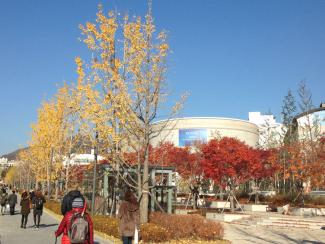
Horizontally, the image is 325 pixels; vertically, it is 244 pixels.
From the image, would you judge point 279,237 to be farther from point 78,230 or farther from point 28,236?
point 78,230

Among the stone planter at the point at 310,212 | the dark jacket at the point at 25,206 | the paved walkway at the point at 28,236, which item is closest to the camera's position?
the paved walkway at the point at 28,236

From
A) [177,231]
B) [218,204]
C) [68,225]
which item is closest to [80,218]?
[68,225]

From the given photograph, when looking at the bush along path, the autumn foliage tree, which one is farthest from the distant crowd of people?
the autumn foliage tree

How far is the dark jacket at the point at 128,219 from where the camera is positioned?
8.67 meters

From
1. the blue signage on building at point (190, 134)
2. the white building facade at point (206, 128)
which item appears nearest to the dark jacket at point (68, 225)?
the white building facade at point (206, 128)

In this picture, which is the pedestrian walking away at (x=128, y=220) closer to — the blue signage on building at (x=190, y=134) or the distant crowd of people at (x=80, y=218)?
the distant crowd of people at (x=80, y=218)

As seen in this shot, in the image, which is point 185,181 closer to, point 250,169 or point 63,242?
point 250,169

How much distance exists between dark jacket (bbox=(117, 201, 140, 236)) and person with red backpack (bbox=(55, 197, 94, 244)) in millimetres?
2600

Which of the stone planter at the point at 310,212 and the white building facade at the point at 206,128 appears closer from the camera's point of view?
the stone planter at the point at 310,212

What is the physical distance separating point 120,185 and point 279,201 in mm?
16223

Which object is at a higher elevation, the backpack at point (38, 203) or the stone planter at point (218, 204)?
the backpack at point (38, 203)

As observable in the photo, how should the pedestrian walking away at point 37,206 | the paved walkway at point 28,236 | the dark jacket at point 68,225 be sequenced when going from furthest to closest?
the pedestrian walking away at point 37,206
the paved walkway at point 28,236
the dark jacket at point 68,225

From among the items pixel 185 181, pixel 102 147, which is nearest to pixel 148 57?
pixel 102 147

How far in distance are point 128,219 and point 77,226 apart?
2.96 m
